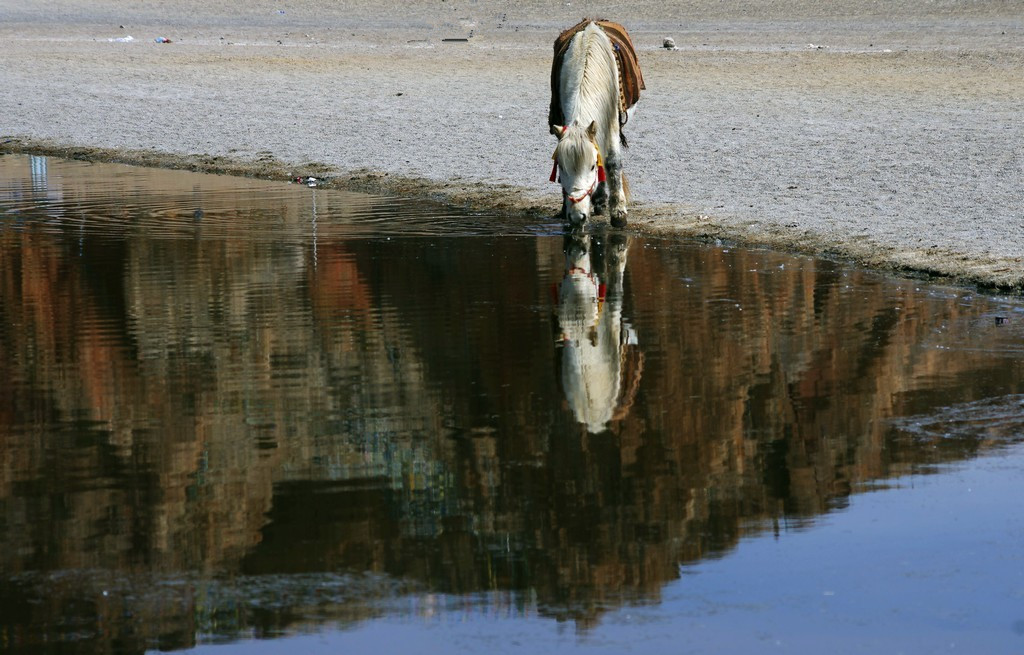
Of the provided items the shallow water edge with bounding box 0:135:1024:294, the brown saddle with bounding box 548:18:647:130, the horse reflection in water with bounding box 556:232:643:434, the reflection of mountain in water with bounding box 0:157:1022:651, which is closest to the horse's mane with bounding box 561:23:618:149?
the brown saddle with bounding box 548:18:647:130

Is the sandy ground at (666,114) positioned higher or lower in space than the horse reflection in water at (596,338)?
higher

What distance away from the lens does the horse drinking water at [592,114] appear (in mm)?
11836

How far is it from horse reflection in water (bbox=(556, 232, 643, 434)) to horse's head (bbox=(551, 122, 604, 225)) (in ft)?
1.12

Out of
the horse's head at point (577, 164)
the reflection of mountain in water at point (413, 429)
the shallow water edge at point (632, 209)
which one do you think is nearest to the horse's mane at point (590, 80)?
the horse's head at point (577, 164)

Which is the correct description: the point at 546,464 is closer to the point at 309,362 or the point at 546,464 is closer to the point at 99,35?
the point at 309,362

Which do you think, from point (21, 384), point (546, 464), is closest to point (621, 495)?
point (546, 464)

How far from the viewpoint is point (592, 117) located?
1261 centimetres

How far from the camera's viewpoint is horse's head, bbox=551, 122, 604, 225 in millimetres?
11750

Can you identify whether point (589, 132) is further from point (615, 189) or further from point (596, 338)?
point (596, 338)

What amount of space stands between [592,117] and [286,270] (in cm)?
324

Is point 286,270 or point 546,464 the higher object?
point 286,270

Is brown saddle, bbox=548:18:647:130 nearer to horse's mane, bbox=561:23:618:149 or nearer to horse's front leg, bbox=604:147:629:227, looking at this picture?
horse's mane, bbox=561:23:618:149

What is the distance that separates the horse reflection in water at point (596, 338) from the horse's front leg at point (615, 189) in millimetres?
898

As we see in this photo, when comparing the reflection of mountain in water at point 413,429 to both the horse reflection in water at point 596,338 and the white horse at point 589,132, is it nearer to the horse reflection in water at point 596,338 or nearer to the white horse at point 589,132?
the horse reflection in water at point 596,338
